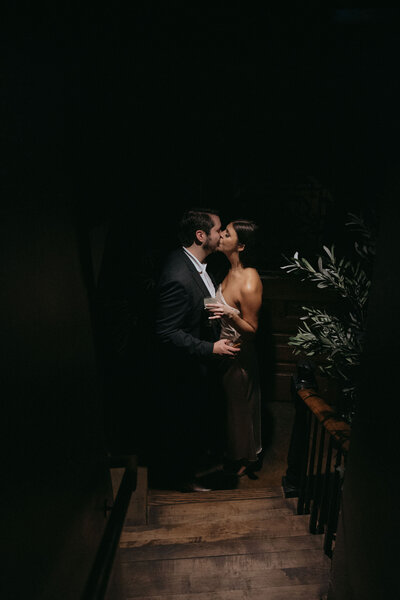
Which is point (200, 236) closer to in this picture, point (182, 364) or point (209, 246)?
point (209, 246)

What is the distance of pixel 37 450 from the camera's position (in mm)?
959

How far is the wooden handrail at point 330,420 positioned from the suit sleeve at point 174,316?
880mm

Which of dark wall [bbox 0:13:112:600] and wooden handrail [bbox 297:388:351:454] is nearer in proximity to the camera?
dark wall [bbox 0:13:112:600]

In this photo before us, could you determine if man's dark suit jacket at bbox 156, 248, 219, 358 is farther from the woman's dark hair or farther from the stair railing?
the stair railing

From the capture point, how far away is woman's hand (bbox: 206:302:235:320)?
3.01m

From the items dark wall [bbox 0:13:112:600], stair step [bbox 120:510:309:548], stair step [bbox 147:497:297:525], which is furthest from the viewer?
stair step [bbox 147:497:297:525]

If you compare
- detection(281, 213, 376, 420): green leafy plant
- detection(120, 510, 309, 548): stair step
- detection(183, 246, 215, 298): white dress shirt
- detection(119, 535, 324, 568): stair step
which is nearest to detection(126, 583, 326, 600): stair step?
detection(119, 535, 324, 568): stair step

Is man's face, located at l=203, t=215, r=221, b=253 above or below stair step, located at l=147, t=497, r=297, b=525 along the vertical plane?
above

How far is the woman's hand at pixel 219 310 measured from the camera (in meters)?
3.01

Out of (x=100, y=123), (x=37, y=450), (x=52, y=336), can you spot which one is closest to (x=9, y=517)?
(x=37, y=450)

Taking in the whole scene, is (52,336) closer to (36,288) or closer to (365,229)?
(36,288)

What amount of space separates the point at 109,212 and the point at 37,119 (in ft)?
9.88

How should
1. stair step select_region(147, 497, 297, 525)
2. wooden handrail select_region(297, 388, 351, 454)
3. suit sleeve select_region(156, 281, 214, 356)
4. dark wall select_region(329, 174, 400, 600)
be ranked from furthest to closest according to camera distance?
1. suit sleeve select_region(156, 281, 214, 356)
2. stair step select_region(147, 497, 297, 525)
3. wooden handrail select_region(297, 388, 351, 454)
4. dark wall select_region(329, 174, 400, 600)

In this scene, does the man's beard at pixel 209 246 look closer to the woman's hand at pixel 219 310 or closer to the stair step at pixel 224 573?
the woman's hand at pixel 219 310
